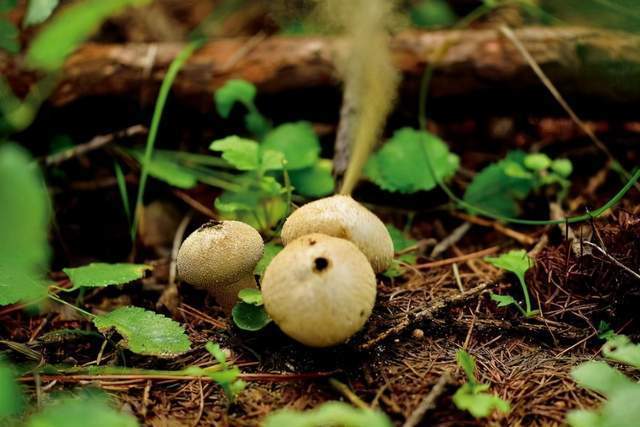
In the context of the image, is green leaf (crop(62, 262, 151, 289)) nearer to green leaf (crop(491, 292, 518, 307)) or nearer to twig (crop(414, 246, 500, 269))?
twig (crop(414, 246, 500, 269))

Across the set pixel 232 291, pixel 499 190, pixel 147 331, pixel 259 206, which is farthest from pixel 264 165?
pixel 499 190

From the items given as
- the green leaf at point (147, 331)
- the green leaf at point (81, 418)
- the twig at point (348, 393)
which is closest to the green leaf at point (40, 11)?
the green leaf at point (147, 331)

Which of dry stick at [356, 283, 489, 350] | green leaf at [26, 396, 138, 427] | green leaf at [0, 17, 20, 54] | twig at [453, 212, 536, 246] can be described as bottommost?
twig at [453, 212, 536, 246]

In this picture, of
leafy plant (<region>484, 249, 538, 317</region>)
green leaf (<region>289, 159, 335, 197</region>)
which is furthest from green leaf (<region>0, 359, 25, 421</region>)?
green leaf (<region>289, 159, 335, 197</region>)

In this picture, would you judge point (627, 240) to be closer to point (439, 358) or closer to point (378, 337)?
point (439, 358)

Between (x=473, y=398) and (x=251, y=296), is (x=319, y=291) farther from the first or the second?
(x=473, y=398)

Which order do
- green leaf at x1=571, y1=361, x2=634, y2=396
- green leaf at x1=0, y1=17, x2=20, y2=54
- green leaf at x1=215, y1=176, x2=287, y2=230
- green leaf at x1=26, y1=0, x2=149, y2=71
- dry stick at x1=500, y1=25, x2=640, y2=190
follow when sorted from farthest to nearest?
dry stick at x1=500, y1=25, x2=640, y2=190 < green leaf at x1=0, y1=17, x2=20, y2=54 < green leaf at x1=215, y1=176, x2=287, y2=230 < green leaf at x1=571, y1=361, x2=634, y2=396 < green leaf at x1=26, y1=0, x2=149, y2=71

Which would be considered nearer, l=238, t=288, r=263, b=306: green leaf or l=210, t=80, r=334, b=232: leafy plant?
l=238, t=288, r=263, b=306: green leaf
